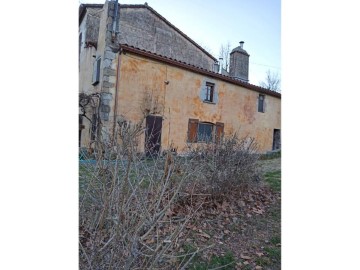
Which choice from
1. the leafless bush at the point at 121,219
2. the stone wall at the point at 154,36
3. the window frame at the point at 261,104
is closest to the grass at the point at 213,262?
the leafless bush at the point at 121,219

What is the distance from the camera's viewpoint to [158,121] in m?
5.93

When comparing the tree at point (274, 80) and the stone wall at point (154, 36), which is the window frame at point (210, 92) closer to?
the stone wall at point (154, 36)

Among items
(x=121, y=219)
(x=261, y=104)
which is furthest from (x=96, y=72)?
(x=121, y=219)

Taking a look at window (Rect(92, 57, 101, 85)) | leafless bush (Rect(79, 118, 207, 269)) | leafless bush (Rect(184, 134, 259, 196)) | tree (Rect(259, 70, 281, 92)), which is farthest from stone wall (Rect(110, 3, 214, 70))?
leafless bush (Rect(79, 118, 207, 269))

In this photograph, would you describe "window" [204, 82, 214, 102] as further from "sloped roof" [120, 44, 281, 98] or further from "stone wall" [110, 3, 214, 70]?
"stone wall" [110, 3, 214, 70]

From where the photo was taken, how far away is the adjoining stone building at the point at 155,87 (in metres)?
5.34

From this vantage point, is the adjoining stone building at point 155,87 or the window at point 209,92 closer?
the adjoining stone building at point 155,87

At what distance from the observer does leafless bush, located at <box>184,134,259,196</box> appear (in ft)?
7.81

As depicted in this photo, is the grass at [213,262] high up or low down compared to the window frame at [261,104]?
down
